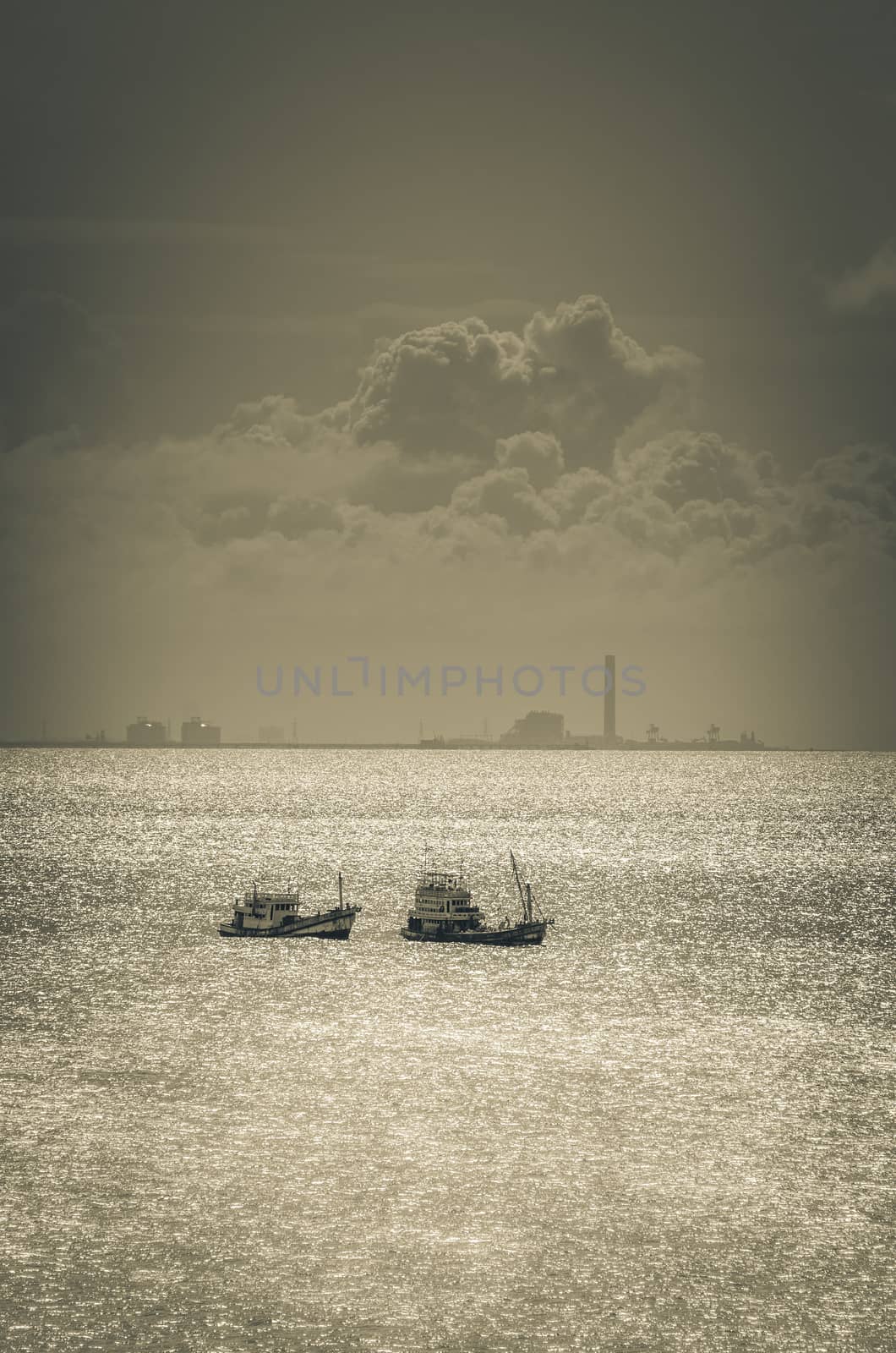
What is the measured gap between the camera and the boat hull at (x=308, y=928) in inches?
5153

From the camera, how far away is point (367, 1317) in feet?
170

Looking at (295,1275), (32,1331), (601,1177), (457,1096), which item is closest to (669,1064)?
(457,1096)

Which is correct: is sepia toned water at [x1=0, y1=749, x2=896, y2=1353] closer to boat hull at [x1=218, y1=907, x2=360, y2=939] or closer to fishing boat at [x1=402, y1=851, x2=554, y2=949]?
fishing boat at [x1=402, y1=851, x2=554, y2=949]

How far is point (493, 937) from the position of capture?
424 feet

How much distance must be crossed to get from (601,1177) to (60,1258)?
72.9 feet

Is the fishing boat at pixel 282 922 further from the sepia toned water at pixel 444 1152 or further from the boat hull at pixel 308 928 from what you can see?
the sepia toned water at pixel 444 1152

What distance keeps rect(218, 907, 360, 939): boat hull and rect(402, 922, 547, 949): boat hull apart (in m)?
5.67

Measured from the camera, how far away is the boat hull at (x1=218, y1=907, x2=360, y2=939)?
13088cm

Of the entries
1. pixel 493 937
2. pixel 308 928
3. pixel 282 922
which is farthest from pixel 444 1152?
pixel 282 922

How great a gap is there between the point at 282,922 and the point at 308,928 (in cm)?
309

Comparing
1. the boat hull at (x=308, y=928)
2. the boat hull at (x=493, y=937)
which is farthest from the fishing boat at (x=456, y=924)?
the boat hull at (x=308, y=928)

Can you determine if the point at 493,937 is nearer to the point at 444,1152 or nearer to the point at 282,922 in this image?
the point at 282,922

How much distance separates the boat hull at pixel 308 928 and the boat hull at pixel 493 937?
18.6 ft

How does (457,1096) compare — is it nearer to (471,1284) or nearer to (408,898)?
(471,1284)
